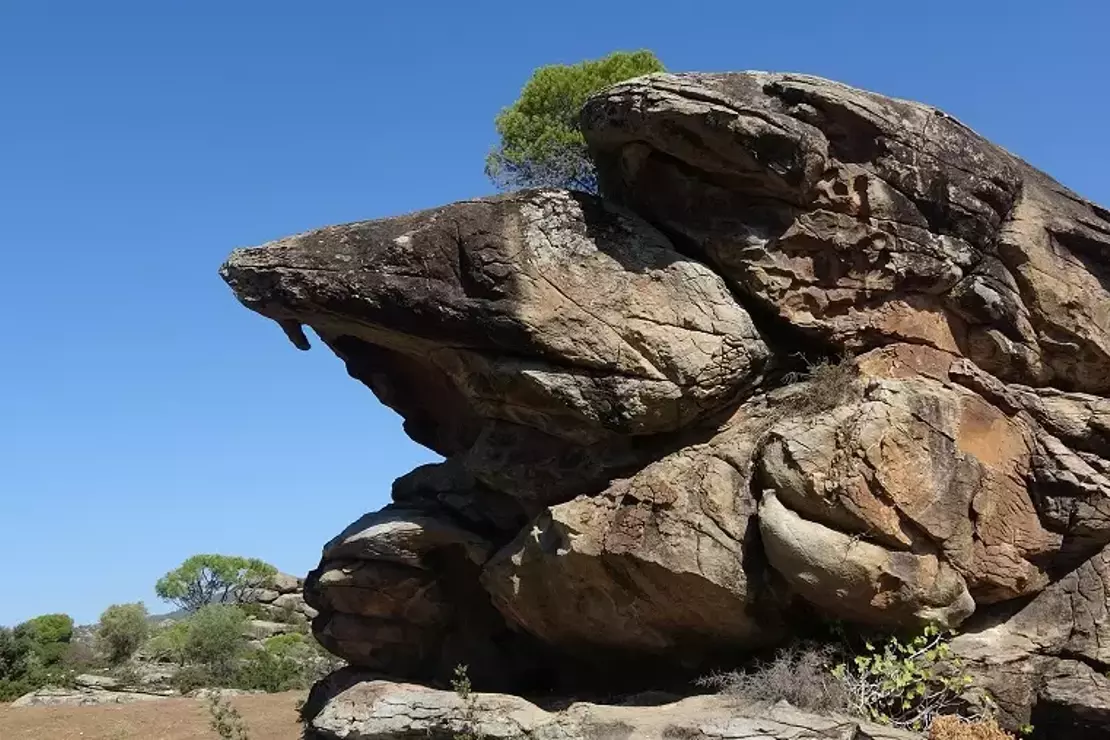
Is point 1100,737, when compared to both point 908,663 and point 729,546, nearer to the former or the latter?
point 908,663

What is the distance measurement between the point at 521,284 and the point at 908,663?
6.55 meters

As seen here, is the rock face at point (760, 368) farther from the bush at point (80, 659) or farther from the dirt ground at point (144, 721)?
the bush at point (80, 659)

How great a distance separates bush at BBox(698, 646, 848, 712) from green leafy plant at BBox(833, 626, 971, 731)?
0.16 meters

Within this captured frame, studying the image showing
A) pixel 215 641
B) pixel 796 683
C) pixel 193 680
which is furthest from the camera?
pixel 215 641

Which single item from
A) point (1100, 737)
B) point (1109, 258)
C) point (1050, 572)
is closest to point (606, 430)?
point (1050, 572)

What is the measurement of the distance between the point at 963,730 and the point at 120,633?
36538 mm

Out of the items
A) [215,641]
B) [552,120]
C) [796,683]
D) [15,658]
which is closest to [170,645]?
[215,641]

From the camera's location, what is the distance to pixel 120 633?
132ft

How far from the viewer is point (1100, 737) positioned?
11758 millimetres

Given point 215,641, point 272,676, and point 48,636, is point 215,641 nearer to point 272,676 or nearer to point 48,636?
point 272,676

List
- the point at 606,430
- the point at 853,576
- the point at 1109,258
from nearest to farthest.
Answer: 1. the point at 853,576
2. the point at 606,430
3. the point at 1109,258

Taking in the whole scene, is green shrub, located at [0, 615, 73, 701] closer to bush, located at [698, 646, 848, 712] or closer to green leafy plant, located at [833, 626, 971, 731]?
bush, located at [698, 646, 848, 712]

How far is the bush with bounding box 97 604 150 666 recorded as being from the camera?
132 feet

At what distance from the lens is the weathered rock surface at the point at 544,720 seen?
36.1ft
